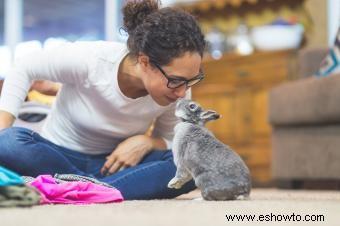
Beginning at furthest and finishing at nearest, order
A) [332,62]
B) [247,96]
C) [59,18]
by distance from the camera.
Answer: [59,18], [247,96], [332,62]

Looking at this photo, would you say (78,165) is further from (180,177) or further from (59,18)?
(59,18)

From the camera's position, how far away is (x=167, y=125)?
162cm

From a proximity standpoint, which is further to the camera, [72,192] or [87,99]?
[87,99]

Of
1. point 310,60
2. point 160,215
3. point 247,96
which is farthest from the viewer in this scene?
point 247,96

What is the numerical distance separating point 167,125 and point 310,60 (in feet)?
4.98

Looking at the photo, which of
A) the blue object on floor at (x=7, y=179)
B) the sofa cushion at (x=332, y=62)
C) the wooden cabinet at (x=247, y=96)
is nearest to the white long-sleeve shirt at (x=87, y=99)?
the blue object on floor at (x=7, y=179)

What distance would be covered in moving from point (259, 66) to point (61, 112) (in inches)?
84.1

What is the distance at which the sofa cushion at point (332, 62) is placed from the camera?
262cm

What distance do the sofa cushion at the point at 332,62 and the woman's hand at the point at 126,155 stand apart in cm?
133

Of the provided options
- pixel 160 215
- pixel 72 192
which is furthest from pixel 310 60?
pixel 160 215

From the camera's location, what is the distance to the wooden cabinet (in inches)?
137

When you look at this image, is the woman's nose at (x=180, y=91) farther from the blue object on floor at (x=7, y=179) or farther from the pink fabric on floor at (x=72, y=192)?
the blue object on floor at (x=7, y=179)

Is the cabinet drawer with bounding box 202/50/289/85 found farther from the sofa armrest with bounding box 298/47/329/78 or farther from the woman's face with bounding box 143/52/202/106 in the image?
the woman's face with bounding box 143/52/202/106

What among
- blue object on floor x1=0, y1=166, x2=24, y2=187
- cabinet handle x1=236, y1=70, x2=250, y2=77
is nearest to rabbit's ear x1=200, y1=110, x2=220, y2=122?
blue object on floor x1=0, y1=166, x2=24, y2=187
